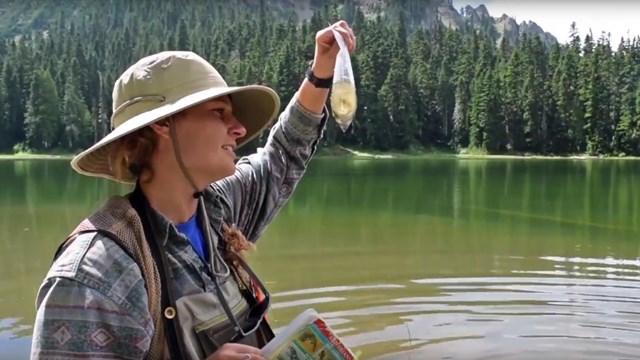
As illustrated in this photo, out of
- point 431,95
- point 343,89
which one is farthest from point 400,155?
point 343,89

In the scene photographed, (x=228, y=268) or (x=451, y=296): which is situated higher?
(x=228, y=268)

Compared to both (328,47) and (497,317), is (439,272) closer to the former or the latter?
(497,317)

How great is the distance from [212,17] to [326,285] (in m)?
164

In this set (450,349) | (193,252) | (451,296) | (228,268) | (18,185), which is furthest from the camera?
(18,185)

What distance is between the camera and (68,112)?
87.5 meters

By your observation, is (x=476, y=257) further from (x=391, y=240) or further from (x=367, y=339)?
(x=367, y=339)

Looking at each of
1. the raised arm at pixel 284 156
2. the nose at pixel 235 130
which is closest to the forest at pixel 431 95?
the raised arm at pixel 284 156

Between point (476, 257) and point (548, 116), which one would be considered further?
point (548, 116)

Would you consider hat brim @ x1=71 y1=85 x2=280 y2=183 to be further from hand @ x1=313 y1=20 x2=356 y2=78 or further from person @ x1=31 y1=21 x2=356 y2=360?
hand @ x1=313 y1=20 x2=356 y2=78

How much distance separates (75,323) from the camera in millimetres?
1899

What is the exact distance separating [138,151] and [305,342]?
2.51 feet

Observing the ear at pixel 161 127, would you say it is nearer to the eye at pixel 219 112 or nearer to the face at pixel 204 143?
the face at pixel 204 143

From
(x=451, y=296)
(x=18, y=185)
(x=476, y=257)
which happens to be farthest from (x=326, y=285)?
(x=18, y=185)

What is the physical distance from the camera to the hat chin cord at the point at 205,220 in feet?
7.69
